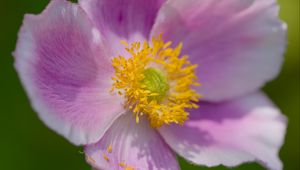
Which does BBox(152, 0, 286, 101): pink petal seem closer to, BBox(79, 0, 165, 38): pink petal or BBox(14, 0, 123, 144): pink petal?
BBox(79, 0, 165, 38): pink petal

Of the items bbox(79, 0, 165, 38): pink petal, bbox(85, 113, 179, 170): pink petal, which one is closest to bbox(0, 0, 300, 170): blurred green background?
bbox(85, 113, 179, 170): pink petal

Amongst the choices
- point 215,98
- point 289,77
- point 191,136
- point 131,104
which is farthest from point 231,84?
point 289,77

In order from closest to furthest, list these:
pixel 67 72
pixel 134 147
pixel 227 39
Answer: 1. pixel 67 72
2. pixel 134 147
3. pixel 227 39

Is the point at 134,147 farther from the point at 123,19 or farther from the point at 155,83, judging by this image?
the point at 123,19

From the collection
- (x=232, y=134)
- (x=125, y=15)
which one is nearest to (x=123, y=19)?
(x=125, y=15)

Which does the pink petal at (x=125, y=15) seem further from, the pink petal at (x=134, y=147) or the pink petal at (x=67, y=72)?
the pink petal at (x=134, y=147)
